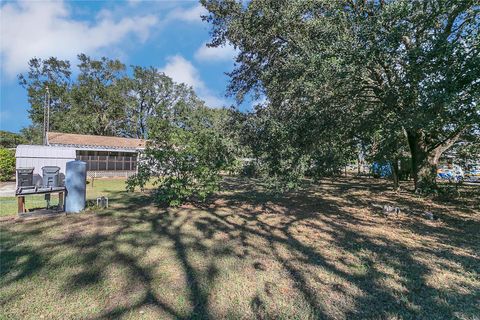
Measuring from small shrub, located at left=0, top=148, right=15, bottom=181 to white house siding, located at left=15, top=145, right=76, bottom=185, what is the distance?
4.21m

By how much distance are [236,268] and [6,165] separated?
660 inches

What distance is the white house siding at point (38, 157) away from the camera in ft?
38.1

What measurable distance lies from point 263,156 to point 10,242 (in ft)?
18.9

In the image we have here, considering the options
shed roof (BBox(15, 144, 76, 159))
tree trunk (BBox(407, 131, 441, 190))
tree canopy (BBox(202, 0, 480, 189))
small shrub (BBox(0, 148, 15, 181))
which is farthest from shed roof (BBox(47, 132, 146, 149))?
tree trunk (BBox(407, 131, 441, 190))

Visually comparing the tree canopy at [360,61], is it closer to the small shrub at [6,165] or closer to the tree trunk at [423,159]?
the tree trunk at [423,159]

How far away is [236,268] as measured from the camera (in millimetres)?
3393

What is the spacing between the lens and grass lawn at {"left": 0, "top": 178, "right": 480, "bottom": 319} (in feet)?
8.35

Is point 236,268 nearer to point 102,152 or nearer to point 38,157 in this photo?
point 38,157

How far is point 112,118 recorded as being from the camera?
30484 mm

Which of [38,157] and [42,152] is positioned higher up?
[42,152]

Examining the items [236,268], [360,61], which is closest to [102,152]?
[360,61]

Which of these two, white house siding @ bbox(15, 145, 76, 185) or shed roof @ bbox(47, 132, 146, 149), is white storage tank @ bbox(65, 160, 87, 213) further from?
shed roof @ bbox(47, 132, 146, 149)

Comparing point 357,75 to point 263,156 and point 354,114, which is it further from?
point 263,156

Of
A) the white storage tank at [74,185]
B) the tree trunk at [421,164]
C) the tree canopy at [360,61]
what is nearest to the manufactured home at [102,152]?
the white storage tank at [74,185]
